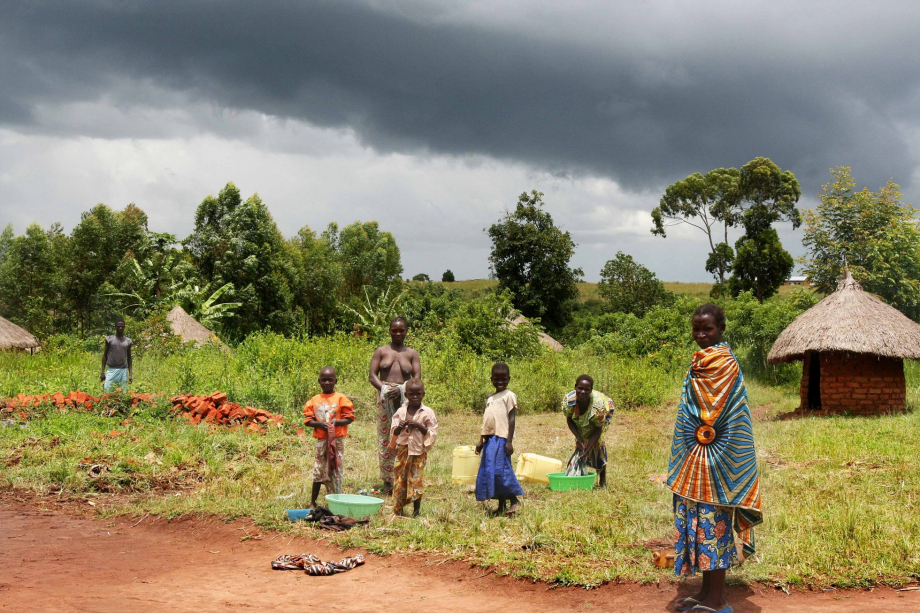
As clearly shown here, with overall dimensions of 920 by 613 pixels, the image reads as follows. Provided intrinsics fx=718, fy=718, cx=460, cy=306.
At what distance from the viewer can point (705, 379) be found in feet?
12.4

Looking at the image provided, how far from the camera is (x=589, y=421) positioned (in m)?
6.34

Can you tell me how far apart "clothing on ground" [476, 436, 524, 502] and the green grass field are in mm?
204

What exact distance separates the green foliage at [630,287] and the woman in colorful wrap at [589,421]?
2554cm

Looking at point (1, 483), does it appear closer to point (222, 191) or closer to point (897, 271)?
point (897, 271)

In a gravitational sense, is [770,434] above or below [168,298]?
below

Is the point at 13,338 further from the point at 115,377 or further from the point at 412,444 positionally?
the point at 412,444

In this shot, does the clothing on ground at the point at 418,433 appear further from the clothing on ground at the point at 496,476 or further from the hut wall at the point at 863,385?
the hut wall at the point at 863,385

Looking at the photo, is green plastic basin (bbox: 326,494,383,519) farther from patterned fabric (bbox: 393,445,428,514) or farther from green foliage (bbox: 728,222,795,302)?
green foliage (bbox: 728,222,795,302)

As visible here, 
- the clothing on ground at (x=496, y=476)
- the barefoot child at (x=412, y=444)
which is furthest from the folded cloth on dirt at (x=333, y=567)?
the clothing on ground at (x=496, y=476)

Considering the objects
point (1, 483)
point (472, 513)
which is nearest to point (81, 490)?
point (1, 483)

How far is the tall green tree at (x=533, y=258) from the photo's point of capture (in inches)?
1114

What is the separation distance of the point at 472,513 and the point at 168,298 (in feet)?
68.1

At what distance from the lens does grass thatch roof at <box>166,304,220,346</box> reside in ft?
65.6

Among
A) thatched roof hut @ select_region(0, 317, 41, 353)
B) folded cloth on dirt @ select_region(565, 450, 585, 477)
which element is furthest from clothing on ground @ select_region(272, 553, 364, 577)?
thatched roof hut @ select_region(0, 317, 41, 353)
